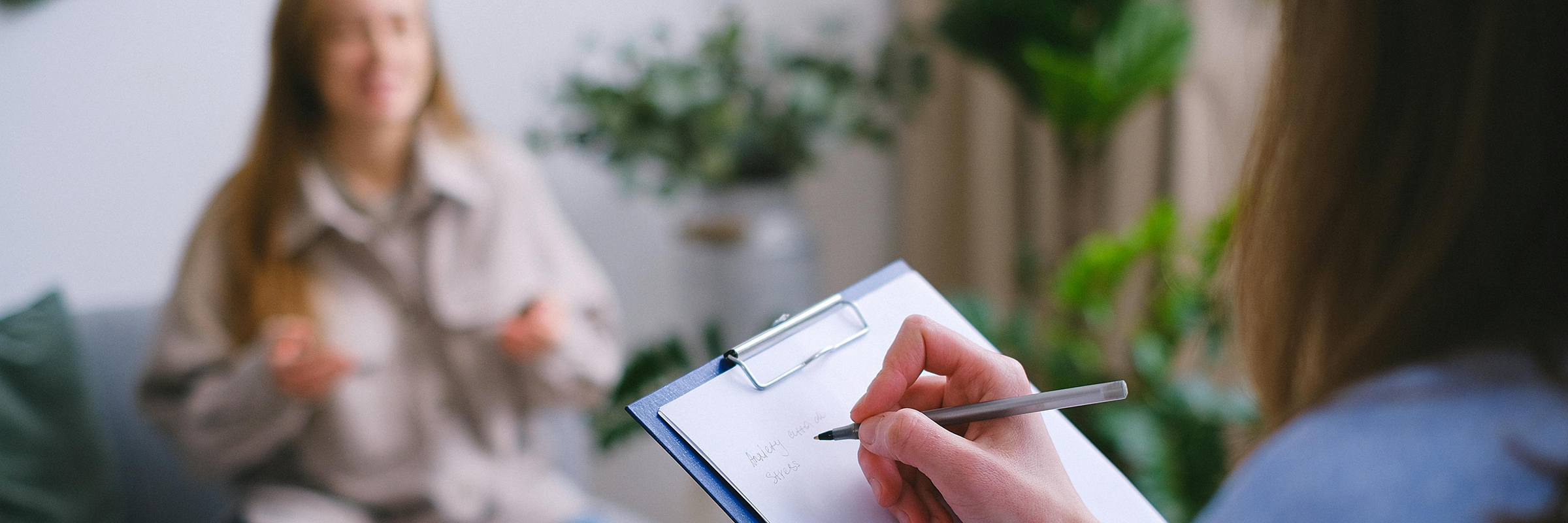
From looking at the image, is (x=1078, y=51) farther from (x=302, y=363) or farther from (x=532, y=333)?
(x=302, y=363)

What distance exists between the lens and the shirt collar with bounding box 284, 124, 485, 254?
0.96 metres

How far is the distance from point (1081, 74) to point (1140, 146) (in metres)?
0.43

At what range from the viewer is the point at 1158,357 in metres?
1.38

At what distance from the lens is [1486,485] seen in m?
0.30

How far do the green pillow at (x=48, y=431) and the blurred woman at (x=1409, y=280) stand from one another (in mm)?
848

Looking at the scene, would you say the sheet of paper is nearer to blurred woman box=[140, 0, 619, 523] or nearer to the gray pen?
the gray pen

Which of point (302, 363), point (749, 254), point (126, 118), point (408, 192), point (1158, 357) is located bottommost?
point (1158, 357)

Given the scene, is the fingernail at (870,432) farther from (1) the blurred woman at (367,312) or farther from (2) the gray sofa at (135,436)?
(2) the gray sofa at (135,436)

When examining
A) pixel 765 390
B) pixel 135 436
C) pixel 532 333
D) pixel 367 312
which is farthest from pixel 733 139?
pixel 765 390

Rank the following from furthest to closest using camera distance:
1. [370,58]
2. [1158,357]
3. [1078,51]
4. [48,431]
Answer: [1078,51] < [1158,357] < [370,58] < [48,431]

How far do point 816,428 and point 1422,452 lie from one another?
0.94 feet

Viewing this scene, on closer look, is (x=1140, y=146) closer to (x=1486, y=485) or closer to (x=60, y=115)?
(x=1486, y=485)

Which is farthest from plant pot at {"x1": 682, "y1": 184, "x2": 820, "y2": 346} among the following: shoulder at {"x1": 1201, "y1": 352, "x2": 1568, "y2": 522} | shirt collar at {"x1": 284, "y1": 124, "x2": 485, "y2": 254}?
shoulder at {"x1": 1201, "y1": 352, "x2": 1568, "y2": 522}

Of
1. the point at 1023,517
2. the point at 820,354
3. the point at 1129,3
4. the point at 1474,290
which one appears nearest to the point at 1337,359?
the point at 1474,290
